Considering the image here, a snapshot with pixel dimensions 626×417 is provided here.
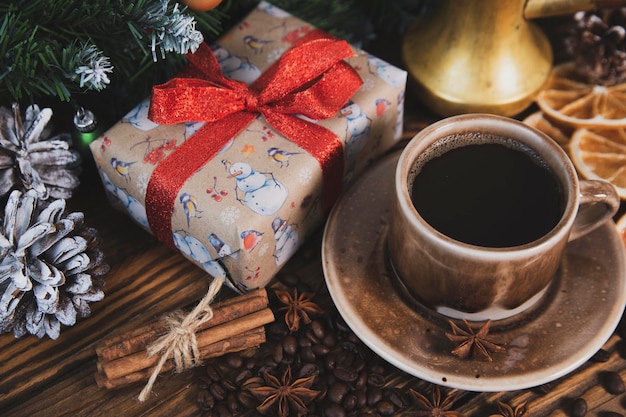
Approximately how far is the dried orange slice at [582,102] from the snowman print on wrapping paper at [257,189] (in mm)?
604

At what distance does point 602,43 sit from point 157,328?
985mm

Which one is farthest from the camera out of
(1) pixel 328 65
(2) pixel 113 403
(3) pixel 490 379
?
(1) pixel 328 65

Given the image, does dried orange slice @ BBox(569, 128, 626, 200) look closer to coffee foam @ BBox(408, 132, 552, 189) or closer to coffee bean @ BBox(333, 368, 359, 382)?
coffee foam @ BBox(408, 132, 552, 189)

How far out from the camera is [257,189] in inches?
41.7

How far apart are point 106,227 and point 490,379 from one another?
728mm

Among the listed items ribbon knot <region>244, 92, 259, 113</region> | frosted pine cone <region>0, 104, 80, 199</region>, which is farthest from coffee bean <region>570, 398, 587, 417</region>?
frosted pine cone <region>0, 104, 80, 199</region>

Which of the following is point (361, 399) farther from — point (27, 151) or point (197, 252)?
point (27, 151)

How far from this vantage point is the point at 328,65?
46.4 inches

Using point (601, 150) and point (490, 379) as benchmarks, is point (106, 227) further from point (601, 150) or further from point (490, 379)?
point (601, 150)

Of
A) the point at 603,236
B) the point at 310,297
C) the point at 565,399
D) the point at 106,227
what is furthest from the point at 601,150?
the point at 106,227

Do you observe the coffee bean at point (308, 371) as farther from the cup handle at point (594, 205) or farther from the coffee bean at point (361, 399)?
the cup handle at point (594, 205)

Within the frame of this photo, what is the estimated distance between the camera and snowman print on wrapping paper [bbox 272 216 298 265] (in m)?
1.08

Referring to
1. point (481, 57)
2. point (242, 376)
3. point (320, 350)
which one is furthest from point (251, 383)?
point (481, 57)

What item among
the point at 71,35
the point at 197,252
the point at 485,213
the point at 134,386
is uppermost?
the point at 71,35
